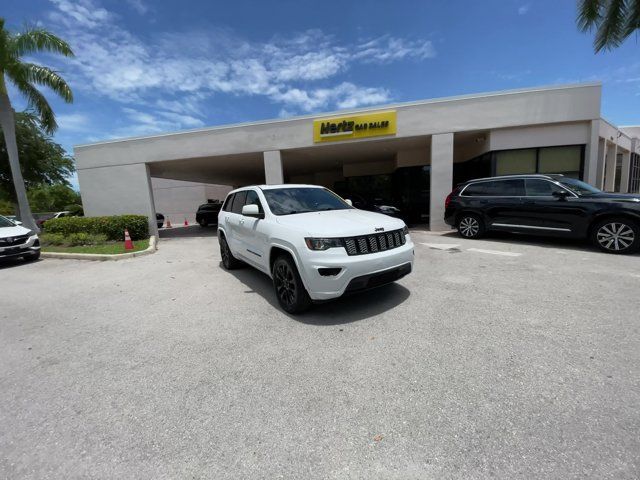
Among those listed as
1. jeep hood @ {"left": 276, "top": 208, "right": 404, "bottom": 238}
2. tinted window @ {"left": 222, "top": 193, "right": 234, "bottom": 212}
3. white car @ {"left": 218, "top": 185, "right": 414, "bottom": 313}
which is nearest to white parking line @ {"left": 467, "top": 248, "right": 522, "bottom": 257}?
white car @ {"left": 218, "top": 185, "right": 414, "bottom": 313}

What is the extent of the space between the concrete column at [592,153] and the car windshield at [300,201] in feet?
32.7

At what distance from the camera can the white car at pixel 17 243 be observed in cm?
838

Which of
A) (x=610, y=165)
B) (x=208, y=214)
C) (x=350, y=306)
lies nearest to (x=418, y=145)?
(x=610, y=165)

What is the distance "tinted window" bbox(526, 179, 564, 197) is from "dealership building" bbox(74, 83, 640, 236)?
11.8 feet

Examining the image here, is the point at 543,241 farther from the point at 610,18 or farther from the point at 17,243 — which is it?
the point at 17,243

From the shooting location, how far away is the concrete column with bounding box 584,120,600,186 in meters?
9.97

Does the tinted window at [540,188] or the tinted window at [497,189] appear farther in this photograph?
the tinted window at [497,189]

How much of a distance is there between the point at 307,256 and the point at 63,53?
15.4 m

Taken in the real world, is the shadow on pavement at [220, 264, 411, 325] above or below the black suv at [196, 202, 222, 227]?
below

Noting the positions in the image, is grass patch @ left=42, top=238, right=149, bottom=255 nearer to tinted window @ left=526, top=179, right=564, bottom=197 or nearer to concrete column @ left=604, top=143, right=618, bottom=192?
tinted window @ left=526, top=179, right=564, bottom=197

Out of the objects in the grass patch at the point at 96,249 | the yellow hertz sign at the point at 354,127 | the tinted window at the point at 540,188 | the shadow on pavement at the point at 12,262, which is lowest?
the shadow on pavement at the point at 12,262

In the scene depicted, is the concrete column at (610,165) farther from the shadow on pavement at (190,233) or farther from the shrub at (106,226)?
the shrub at (106,226)

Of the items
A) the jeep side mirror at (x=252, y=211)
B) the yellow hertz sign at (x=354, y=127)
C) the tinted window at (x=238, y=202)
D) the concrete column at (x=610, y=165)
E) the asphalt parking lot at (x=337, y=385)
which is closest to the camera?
the asphalt parking lot at (x=337, y=385)

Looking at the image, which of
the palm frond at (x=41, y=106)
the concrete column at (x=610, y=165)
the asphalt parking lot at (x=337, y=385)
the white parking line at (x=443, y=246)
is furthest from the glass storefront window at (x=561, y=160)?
the palm frond at (x=41, y=106)
